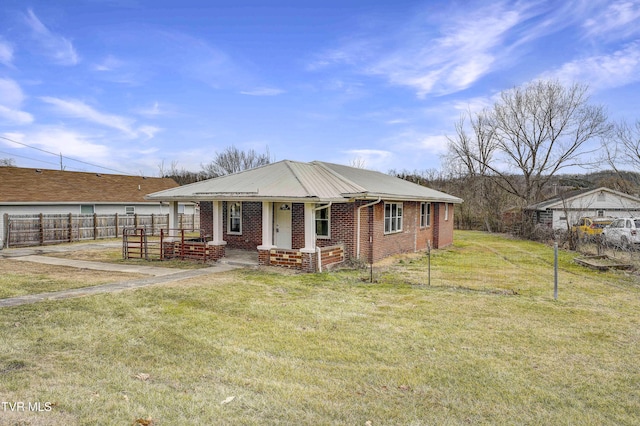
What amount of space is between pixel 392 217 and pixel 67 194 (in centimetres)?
1929

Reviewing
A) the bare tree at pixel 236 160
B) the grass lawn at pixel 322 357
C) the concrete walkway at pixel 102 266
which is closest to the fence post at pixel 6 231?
the concrete walkway at pixel 102 266

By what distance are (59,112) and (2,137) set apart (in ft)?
53.6

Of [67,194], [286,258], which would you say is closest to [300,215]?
[286,258]

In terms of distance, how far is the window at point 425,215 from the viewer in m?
19.5

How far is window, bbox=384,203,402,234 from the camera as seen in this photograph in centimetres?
1535

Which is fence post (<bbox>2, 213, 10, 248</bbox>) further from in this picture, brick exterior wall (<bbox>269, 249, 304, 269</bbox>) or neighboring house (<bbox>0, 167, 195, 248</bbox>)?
brick exterior wall (<bbox>269, 249, 304, 269</bbox>)

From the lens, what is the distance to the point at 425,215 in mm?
19969

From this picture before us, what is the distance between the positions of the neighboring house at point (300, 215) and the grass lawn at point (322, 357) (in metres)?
3.32

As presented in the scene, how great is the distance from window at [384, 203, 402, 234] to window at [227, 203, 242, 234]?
18.6 ft

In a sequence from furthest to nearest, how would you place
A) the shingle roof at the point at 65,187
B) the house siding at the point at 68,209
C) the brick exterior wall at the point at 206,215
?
the shingle roof at the point at 65,187 → the house siding at the point at 68,209 → the brick exterior wall at the point at 206,215

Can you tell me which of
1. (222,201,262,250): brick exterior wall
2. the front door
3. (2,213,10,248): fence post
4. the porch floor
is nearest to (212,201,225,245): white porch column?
the porch floor

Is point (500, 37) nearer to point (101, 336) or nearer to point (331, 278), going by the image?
point (331, 278)

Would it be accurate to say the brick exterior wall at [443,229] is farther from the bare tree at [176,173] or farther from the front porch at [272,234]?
the bare tree at [176,173]

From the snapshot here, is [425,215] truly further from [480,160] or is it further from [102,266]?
[480,160]
